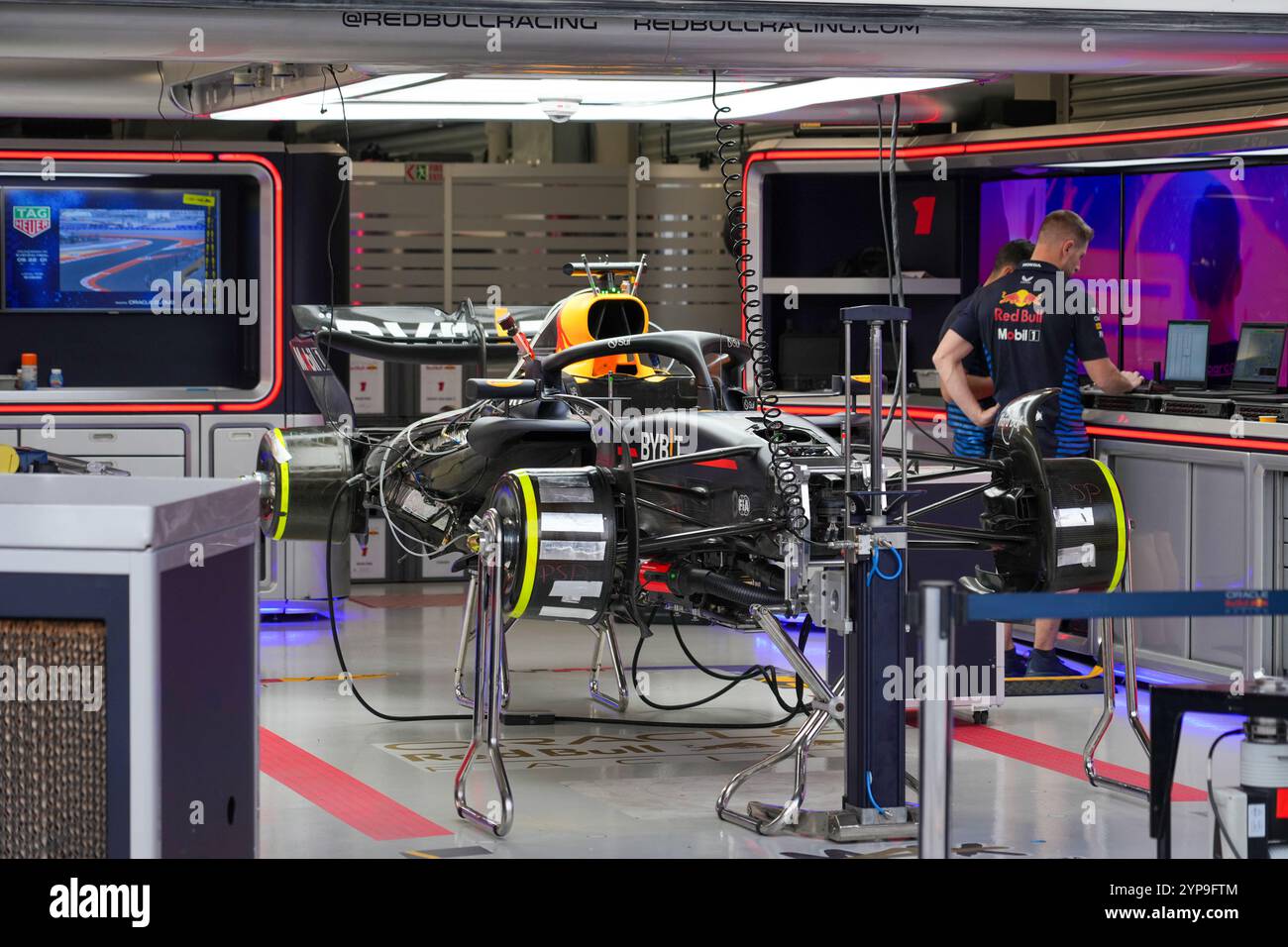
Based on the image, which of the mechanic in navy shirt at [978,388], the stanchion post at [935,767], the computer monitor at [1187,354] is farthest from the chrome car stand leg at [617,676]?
the stanchion post at [935,767]

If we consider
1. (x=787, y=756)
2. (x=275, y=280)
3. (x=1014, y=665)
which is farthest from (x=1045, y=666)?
(x=275, y=280)

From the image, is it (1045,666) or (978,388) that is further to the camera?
(978,388)

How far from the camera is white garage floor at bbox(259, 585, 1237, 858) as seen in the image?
4.91 metres

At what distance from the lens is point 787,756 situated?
5.00 meters

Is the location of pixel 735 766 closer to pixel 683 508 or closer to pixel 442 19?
pixel 683 508

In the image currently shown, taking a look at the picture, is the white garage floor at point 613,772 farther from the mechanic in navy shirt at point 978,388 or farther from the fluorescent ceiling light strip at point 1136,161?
the fluorescent ceiling light strip at point 1136,161

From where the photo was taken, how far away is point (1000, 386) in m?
7.43

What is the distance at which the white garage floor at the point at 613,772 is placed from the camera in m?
4.91

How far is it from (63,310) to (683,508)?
576 cm

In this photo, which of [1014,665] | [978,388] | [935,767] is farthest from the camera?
[978,388]

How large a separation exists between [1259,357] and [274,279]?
4718 mm

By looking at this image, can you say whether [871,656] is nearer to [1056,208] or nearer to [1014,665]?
[1014,665]
